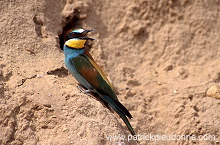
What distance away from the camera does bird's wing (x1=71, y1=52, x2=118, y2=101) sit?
129 inches

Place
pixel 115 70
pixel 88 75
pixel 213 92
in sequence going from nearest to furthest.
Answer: pixel 88 75 < pixel 213 92 < pixel 115 70

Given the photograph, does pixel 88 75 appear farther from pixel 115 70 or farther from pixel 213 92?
pixel 213 92

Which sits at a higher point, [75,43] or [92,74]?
[75,43]

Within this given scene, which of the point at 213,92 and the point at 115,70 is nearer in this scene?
the point at 213,92

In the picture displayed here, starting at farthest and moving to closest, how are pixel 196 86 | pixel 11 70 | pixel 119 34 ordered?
pixel 119 34
pixel 196 86
pixel 11 70

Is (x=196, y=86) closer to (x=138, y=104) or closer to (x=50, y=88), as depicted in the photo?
(x=138, y=104)

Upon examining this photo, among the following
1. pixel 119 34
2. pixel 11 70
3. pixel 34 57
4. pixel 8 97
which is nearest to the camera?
pixel 8 97

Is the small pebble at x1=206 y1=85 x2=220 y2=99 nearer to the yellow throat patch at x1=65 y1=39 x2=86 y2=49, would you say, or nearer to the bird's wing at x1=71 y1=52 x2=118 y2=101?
the bird's wing at x1=71 y1=52 x2=118 y2=101

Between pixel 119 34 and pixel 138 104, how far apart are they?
0.81m

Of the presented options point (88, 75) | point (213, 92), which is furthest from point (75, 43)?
point (213, 92)

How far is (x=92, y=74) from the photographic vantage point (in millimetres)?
3312

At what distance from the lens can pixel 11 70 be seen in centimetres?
299

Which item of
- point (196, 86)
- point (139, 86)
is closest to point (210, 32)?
point (196, 86)

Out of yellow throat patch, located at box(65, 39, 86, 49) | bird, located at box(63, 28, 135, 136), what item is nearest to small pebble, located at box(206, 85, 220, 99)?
bird, located at box(63, 28, 135, 136)
